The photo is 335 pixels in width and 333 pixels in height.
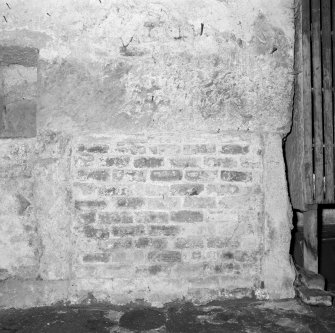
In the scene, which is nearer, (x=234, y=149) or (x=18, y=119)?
(x=234, y=149)

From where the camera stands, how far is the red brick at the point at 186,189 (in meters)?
2.67

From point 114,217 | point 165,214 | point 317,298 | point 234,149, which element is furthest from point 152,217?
point 317,298

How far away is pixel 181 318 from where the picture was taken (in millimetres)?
2361

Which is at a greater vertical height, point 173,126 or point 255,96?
point 255,96

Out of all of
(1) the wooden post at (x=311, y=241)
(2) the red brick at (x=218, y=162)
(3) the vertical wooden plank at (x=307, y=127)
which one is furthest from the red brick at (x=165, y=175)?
(1) the wooden post at (x=311, y=241)

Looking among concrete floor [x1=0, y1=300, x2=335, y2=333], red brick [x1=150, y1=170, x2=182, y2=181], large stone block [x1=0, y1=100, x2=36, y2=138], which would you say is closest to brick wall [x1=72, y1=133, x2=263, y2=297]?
red brick [x1=150, y1=170, x2=182, y2=181]

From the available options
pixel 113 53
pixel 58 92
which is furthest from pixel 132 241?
pixel 113 53

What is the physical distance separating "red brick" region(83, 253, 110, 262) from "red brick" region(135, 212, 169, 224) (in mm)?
385

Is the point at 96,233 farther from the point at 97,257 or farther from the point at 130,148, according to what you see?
the point at 130,148

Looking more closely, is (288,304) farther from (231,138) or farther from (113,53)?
(113,53)

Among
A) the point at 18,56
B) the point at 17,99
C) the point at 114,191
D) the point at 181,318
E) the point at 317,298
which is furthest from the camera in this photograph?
the point at 17,99

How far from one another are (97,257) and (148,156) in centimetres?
93

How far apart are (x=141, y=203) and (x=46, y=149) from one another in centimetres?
91

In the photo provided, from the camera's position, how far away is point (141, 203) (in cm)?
266
